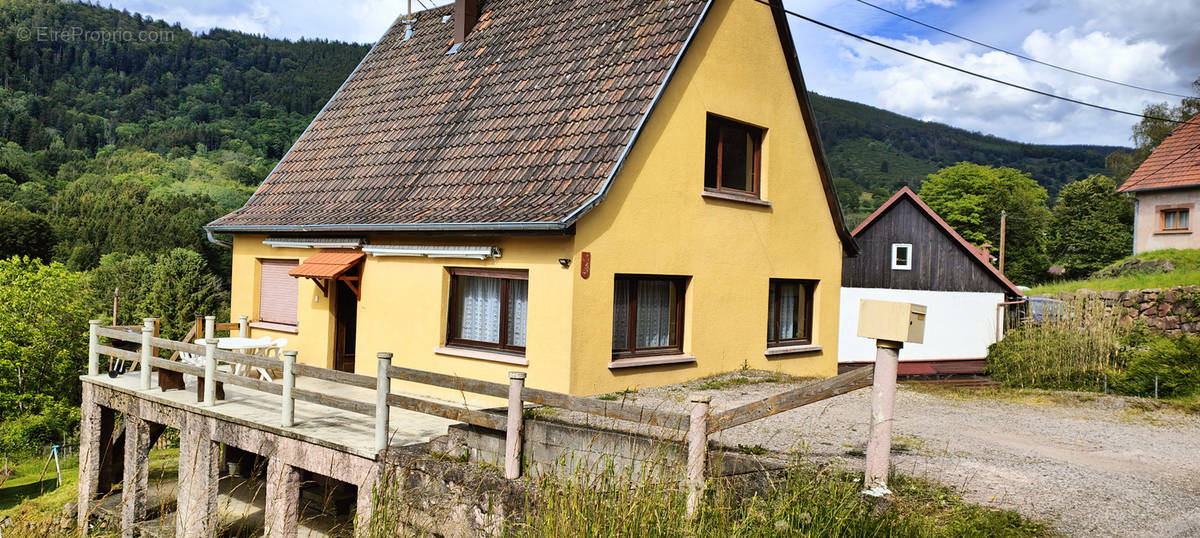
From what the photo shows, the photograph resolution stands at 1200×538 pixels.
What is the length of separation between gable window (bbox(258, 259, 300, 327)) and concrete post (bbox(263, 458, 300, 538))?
511cm

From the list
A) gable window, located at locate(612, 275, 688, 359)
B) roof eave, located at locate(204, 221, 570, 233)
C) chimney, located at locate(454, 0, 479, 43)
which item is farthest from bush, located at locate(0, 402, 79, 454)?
gable window, located at locate(612, 275, 688, 359)

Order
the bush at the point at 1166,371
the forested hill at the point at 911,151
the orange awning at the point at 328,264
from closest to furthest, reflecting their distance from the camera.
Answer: the orange awning at the point at 328,264 < the bush at the point at 1166,371 < the forested hill at the point at 911,151

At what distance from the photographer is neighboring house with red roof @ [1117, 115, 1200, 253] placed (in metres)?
27.9

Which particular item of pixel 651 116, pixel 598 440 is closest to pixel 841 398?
pixel 651 116

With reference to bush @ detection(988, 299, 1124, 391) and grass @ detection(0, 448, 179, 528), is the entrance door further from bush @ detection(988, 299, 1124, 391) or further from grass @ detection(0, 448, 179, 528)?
bush @ detection(988, 299, 1124, 391)

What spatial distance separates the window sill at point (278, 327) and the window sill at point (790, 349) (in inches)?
316

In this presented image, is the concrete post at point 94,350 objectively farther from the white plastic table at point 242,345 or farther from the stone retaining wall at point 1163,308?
the stone retaining wall at point 1163,308

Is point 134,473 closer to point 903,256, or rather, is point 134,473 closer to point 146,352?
point 146,352

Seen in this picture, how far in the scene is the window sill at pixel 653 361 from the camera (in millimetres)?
10352

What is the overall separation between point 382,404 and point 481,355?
2.73m

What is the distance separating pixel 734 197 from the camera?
12.1m

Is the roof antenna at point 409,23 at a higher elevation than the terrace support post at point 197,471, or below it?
higher

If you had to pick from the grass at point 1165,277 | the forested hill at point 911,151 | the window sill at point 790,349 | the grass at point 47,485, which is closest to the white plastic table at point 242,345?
the grass at point 47,485

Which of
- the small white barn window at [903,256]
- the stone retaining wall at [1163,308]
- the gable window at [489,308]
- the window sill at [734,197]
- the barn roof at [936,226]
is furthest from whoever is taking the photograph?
the small white barn window at [903,256]
